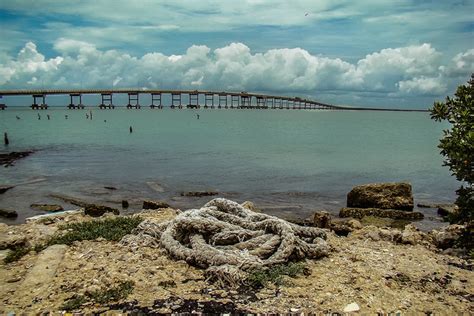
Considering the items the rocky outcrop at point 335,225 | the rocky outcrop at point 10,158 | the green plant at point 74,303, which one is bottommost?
the rocky outcrop at point 10,158

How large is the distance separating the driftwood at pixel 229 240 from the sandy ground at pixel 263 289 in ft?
0.80

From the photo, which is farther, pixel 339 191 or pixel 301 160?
pixel 301 160

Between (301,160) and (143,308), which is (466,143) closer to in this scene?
(143,308)

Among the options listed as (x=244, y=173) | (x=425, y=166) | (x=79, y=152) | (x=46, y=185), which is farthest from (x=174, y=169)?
(x=425, y=166)

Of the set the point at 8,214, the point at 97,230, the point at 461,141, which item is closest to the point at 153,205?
the point at 8,214

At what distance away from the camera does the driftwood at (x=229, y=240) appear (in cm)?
716

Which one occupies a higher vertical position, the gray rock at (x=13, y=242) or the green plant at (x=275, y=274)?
the green plant at (x=275, y=274)

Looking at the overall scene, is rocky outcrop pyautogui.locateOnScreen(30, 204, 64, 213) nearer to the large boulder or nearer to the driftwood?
the driftwood

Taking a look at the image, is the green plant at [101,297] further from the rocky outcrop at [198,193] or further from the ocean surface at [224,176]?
the rocky outcrop at [198,193]

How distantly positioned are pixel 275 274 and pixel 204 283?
126 cm

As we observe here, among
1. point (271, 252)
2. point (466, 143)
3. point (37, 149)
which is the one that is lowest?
point (37, 149)

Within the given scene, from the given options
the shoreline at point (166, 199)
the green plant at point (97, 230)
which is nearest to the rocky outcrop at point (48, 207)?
the shoreline at point (166, 199)

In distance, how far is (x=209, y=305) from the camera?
5883 millimetres

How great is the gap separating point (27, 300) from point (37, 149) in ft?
124
